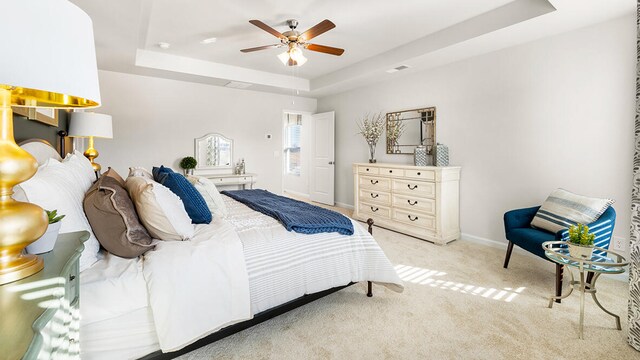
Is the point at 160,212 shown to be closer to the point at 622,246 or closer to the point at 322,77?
the point at 622,246

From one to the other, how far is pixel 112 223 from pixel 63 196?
0.23 m

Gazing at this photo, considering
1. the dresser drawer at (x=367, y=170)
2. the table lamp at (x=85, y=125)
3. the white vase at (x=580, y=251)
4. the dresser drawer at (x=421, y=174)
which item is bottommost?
the white vase at (x=580, y=251)

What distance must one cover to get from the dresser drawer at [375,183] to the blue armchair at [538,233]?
181 centimetres

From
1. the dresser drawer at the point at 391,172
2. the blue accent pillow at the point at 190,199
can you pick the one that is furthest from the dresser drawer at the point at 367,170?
the blue accent pillow at the point at 190,199

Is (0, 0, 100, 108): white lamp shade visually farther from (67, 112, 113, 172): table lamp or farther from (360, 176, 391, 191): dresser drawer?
(360, 176, 391, 191): dresser drawer

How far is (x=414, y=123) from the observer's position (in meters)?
4.59

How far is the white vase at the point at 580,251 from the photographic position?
6.12 feet

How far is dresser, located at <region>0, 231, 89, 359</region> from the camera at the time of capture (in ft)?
1.72

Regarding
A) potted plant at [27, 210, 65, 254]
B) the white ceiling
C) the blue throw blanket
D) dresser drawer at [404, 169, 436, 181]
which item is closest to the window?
the white ceiling

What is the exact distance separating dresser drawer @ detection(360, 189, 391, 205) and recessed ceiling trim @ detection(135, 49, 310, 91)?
8.17ft

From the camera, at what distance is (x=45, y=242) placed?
3.08 feet

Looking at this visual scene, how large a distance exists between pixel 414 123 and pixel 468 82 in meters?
0.95

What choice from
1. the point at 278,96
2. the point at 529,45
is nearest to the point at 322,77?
the point at 278,96

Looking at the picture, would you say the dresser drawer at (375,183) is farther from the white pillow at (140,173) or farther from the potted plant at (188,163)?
the white pillow at (140,173)
